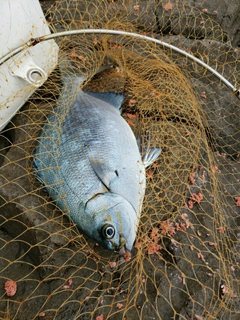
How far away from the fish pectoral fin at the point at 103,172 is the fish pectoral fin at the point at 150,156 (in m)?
0.55

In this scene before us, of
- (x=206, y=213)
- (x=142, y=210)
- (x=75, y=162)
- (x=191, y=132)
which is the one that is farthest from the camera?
(x=191, y=132)

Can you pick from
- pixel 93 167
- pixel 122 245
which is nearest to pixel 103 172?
pixel 93 167

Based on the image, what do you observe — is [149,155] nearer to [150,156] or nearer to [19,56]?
[150,156]

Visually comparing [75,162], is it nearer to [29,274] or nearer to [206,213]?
[29,274]

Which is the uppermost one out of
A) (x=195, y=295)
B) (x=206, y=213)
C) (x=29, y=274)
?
(x=206, y=213)

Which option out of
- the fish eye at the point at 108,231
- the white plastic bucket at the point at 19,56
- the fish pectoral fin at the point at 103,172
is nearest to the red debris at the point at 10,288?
the fish eye at the point at 108,231

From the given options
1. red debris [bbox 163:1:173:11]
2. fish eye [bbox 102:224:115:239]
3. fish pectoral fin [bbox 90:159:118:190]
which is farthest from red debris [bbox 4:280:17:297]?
red debris [bbox 163:1:173:11]

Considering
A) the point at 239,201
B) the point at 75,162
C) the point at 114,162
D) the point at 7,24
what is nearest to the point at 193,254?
the point at 239,201

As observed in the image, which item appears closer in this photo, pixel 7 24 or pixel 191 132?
pixel 7 24

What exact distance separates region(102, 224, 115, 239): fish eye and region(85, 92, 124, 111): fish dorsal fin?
1536 millimetres

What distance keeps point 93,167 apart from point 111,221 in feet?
1.82

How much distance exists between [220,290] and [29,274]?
1.88 meters

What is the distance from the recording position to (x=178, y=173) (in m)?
3.75

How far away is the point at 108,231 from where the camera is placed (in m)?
2.80
